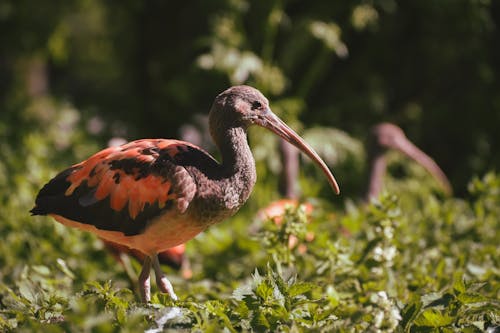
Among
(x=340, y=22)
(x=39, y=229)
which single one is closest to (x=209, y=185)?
(x=39, y=229)

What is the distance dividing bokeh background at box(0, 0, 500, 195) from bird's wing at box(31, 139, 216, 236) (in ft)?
13.5

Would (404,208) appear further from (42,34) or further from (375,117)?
(42,34)

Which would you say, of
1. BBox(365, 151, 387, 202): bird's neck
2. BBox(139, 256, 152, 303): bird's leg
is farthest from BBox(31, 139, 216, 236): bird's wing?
BBox(365, 151, 387, 202): bird's neck

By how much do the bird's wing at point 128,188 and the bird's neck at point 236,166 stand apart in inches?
5.0

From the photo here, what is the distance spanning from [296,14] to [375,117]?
179cm

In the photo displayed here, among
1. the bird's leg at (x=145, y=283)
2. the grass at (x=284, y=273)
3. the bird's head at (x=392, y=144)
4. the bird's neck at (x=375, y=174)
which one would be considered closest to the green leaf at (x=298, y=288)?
the grass at (x=284, y=273)

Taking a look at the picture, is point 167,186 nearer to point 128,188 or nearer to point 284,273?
point 128,188

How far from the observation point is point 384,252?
3.95 metres

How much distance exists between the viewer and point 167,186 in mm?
3420

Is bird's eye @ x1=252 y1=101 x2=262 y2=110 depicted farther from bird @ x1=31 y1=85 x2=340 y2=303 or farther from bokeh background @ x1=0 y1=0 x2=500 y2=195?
bokeh background @ x1=0 y1=0 x2=500 y2=195

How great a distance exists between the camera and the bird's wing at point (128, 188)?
3.43 metres

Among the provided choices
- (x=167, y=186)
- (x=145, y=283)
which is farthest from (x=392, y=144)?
(x=167, y=186)

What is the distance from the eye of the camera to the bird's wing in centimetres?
343

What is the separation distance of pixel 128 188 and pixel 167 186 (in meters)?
0.25
